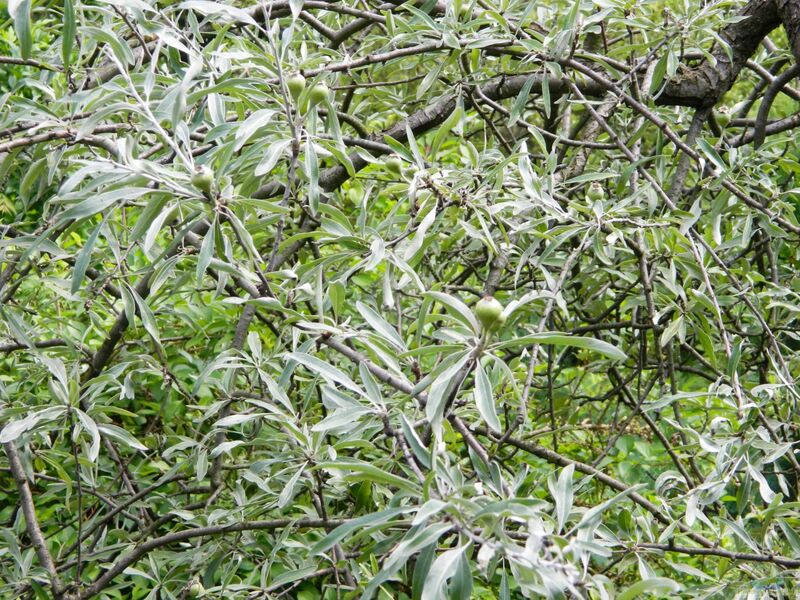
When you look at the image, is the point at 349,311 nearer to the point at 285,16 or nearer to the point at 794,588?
the point at 285,16

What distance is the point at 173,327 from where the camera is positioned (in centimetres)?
250

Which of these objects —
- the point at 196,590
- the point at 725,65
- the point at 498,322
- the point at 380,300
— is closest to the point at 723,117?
the point at 725,65

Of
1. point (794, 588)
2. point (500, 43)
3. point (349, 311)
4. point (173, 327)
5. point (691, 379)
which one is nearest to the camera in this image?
point (794, 588)

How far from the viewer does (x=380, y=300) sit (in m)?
2.17

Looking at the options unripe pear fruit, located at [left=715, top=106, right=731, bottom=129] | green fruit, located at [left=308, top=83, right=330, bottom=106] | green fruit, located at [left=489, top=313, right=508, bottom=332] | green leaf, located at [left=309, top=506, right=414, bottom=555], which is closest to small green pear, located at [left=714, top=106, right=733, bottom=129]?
unripe pear fruit, located at [left=715, top=106, right=731, bottom=129]

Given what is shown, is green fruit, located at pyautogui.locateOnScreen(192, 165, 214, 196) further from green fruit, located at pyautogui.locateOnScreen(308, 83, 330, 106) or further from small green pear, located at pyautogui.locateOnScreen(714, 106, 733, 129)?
small green pear, located at pyautogui.locateOnScreen(714, 106, 733, 129)

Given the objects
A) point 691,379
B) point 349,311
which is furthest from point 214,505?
point 691,379

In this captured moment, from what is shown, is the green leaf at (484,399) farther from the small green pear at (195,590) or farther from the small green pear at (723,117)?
the small green pear at (723,117)

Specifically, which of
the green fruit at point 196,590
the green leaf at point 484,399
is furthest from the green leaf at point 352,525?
the green fruit at point 196,590

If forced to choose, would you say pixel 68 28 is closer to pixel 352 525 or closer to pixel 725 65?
pixel 352 525

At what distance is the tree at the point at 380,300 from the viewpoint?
1.12 meters

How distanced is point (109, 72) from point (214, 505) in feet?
3.37

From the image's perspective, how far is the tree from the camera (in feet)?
3.69

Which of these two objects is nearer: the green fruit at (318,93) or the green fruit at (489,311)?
the green fruit at (489,311)
